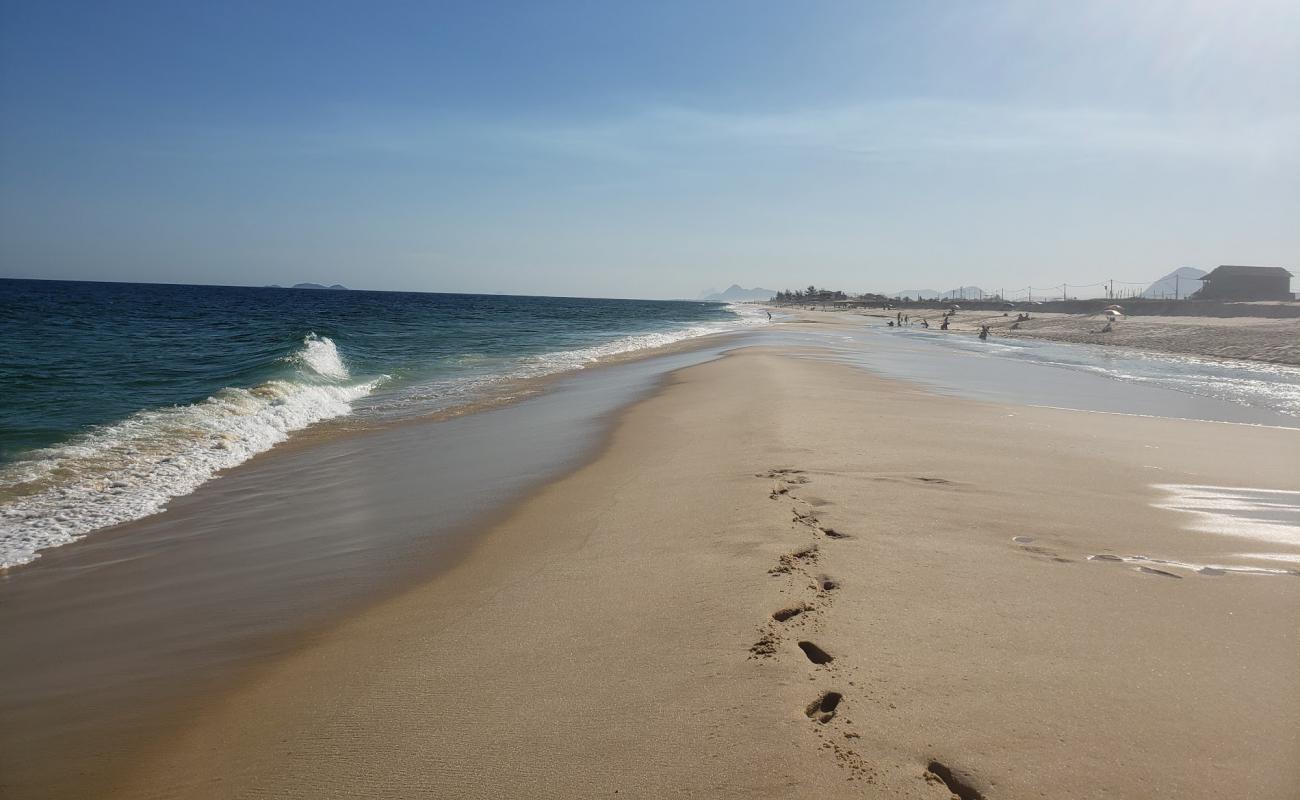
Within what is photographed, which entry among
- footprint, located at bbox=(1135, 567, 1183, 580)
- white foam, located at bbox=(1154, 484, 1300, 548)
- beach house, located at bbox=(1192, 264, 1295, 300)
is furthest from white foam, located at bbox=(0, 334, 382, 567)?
beach house, located at bbox=(1192, 264, 1295, 300)

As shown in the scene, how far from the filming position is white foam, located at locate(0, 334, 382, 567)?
6.74 metres

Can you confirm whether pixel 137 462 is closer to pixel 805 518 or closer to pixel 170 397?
pixel 170 397

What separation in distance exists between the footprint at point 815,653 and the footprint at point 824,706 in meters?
0.27

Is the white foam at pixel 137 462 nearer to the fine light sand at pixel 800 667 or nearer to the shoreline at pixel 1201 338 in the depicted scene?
the fine light sand at pixel 800 667

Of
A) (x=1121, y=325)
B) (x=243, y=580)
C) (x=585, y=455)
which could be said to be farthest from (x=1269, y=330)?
(x=243, y=580)

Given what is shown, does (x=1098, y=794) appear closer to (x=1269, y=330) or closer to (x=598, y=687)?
(x=598, y=687)

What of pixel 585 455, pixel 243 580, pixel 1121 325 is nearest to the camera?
pixel 243 580

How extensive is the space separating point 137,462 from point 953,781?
10.1 metres

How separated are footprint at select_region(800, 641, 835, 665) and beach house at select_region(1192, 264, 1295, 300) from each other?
2890 inches

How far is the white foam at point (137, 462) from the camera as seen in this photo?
265 inches

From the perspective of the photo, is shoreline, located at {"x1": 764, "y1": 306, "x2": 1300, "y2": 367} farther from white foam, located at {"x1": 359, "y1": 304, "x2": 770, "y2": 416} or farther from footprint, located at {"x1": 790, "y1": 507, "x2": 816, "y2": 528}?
footprint, located at {"x1": 790, "y1": 507, "x2": 816, "y2": 528}

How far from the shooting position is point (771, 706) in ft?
9.38

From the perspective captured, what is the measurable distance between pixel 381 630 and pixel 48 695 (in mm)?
1683

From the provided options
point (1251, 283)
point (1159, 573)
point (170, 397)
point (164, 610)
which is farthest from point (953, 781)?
point (1251, 283)
